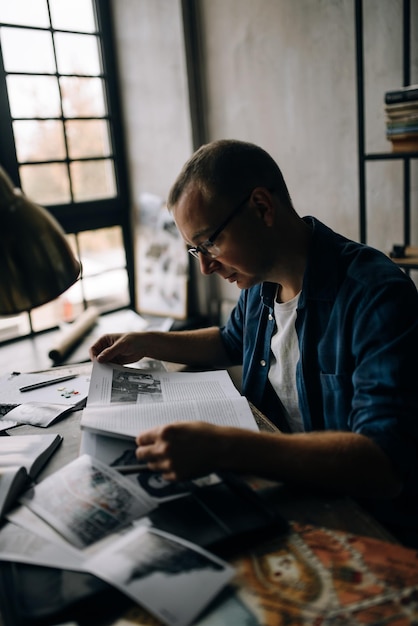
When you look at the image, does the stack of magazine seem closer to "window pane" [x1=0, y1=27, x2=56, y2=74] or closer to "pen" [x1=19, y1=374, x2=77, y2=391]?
"pen" [x1=19, y1=374, x2=77, y2=391]

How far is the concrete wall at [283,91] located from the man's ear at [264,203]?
3.12ft

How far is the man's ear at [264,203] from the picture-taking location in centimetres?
130

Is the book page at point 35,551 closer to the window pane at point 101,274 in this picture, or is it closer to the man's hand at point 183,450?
the man's hand at point 183,450

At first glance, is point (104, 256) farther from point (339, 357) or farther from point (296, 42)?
point (339, 357)

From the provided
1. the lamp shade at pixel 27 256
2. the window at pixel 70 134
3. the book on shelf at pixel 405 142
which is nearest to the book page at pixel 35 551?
the lamp shade at pixel 27 256

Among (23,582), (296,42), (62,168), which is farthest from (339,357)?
(62,168)

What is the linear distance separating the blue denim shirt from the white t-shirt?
0.10 feet

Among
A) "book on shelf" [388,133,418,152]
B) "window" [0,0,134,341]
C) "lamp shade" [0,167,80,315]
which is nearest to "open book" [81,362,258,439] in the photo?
"lamp shade" [0,167,80,315]

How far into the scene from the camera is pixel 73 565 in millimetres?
774

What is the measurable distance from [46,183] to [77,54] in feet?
2.28

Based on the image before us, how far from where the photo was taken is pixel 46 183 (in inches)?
108

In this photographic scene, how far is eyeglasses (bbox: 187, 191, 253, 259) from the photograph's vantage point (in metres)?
1.30

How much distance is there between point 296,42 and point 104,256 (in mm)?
1490

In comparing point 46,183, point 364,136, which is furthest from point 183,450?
point 46,183
